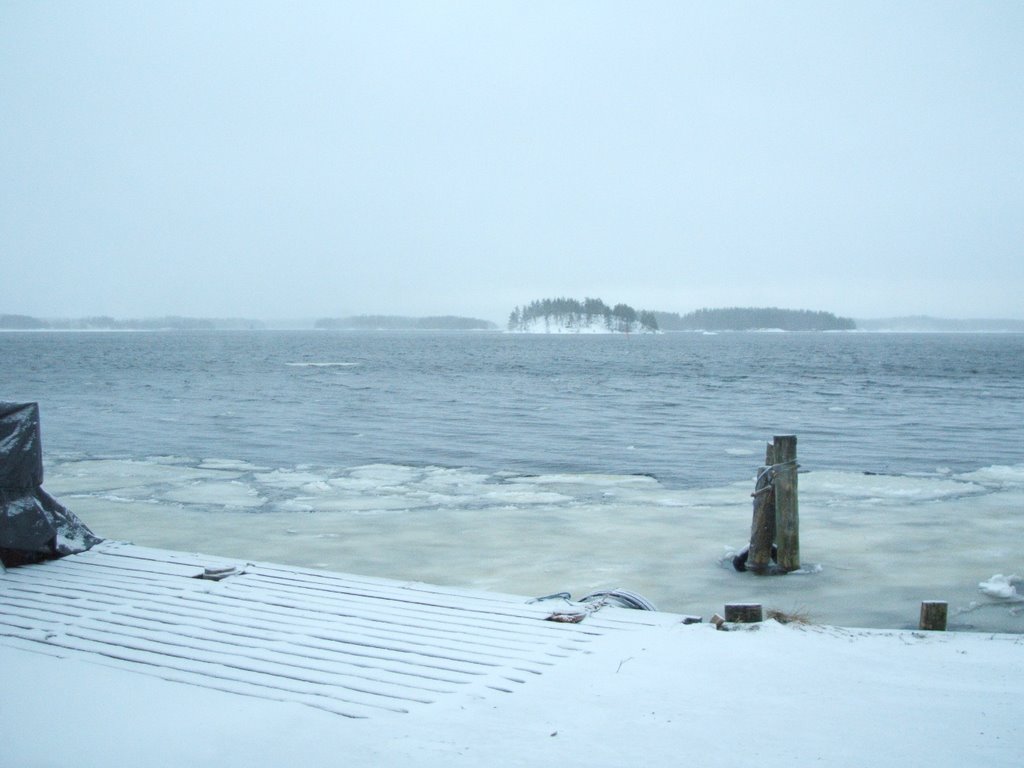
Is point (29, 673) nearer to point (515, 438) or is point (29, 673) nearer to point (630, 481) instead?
point (630, 481)

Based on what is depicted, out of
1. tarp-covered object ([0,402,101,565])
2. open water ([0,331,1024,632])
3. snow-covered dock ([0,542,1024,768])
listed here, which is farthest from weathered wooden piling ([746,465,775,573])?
tarp-covered object ([0,402,101,565])

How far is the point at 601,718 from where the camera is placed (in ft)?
16.3

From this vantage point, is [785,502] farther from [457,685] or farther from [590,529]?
[457,685]

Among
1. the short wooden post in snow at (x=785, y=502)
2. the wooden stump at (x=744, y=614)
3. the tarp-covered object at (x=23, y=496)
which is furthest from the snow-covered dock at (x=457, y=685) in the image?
the short wooden post in snow at (x=785, y=502)

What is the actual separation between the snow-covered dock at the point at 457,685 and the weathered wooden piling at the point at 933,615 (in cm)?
26

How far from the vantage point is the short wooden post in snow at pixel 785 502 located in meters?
10.5

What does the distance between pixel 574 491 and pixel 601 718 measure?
36.5 ft

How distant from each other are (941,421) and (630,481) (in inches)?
668

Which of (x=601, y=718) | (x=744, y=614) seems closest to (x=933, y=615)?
(x=744, y=614)

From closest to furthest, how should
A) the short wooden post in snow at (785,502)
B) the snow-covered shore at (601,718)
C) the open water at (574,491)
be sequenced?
the snow-covered shore at (601,718) → the open water at (574,491) → the short wooden post in snow at (785,502)

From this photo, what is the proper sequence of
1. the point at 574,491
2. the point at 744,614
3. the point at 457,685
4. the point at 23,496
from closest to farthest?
the point at 457,685
the point at 744,614
the point at 23,496
the point at 574,491

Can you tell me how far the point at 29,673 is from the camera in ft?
18.3

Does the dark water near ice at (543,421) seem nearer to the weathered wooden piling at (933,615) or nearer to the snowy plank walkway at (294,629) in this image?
the weathered wooden piling at (933,615)

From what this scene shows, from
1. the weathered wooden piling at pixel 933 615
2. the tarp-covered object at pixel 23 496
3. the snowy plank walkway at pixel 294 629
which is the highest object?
the tarp-covered object at pixel 23 496
